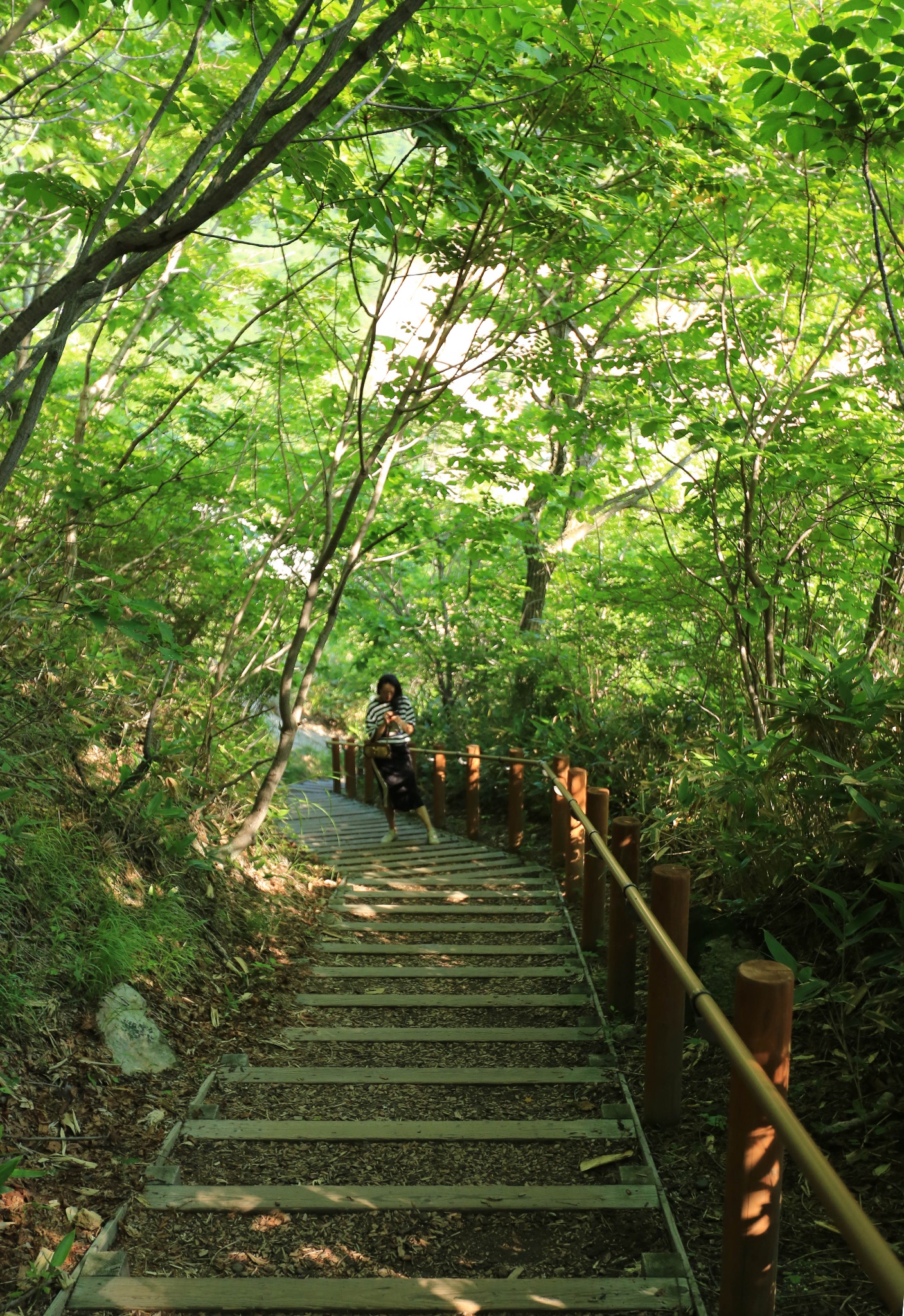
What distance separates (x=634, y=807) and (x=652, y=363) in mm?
3178

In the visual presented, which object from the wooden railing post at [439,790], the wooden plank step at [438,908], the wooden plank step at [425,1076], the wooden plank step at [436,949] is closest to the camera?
the wooden plank step at [425,1076]

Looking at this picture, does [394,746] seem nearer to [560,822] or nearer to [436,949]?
[560,822]

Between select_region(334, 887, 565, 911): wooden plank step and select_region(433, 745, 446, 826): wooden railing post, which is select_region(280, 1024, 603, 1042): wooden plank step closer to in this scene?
select_region(334, 887, 565, 911): wooden plank step

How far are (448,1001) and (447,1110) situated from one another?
1178mm

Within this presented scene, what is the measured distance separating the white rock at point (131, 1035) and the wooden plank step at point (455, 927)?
2280 mm

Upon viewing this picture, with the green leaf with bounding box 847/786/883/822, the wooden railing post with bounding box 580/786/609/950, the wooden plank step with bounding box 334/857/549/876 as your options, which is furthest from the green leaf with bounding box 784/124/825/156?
the wooden plank step with bounding box 334/857/549/876

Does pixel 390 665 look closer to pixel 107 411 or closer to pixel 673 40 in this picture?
pixel 107 411

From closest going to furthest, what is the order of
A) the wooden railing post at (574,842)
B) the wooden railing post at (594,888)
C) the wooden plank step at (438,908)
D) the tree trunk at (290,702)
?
the wooden railing post at (594,888) → the tree trunk at (290,702) → the wooden railing post at (574,842) → the wooden plank step at (438,908)

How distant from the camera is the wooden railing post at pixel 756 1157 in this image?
6.82 ft

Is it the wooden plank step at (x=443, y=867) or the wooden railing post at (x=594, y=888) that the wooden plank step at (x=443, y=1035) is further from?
the wooden plank step at (x=443, y=867)

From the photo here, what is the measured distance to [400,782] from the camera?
9242 millimetres

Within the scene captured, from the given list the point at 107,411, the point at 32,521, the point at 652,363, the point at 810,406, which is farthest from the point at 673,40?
the point at 107,411

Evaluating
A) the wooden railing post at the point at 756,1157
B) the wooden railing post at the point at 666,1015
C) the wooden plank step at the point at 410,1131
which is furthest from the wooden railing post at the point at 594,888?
the wooden railing post at the point at 756,1157

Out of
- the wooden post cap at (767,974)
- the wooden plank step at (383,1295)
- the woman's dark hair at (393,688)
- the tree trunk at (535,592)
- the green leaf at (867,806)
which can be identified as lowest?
the wooden plank step at (383,1295)
